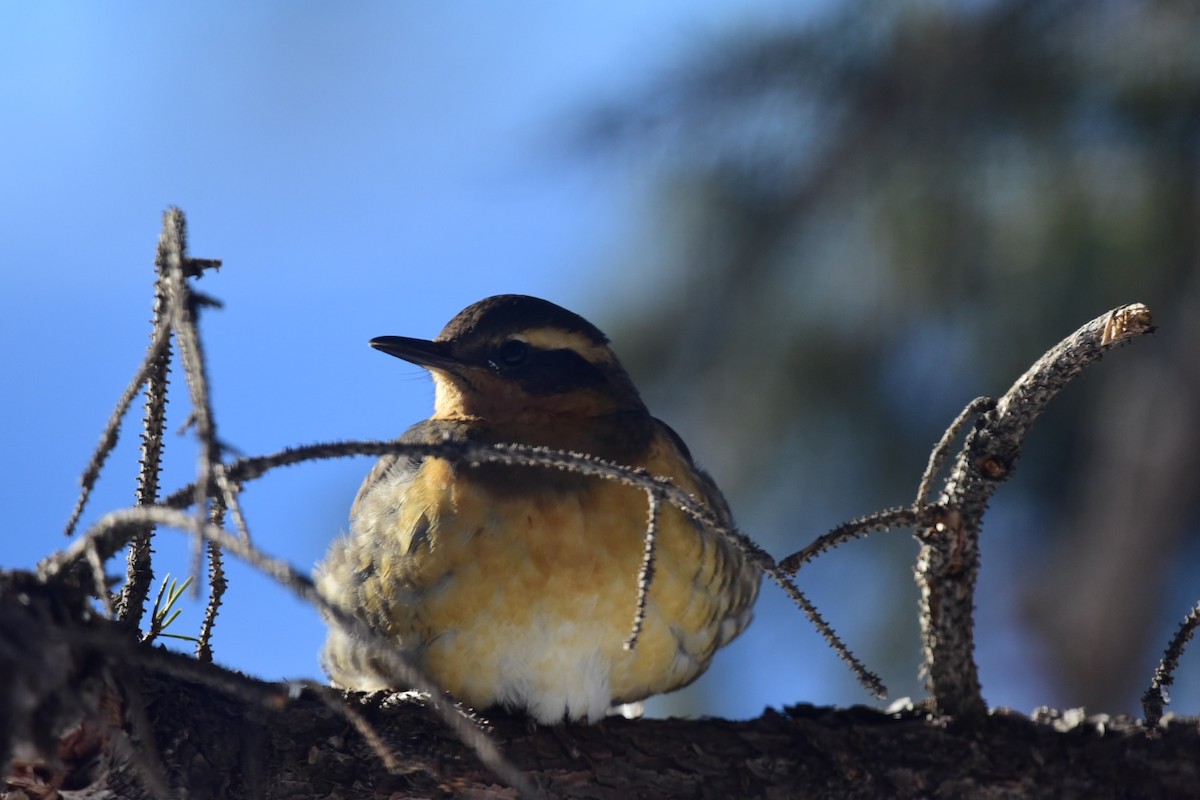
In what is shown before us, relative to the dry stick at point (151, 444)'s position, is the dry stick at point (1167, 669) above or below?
below

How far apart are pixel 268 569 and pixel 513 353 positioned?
246cm

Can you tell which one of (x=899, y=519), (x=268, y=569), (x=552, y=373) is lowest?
(x=268, y=569)

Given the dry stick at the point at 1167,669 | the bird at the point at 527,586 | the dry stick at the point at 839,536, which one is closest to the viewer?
the dry stick at the point at 839,536

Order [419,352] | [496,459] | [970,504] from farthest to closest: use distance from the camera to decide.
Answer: [419,352]
[970,504]
[496,459]

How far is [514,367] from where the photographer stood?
4312 mm

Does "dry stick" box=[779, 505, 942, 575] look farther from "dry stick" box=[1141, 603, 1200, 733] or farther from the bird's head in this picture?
the bird's head

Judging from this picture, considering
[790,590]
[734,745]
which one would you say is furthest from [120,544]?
[734,745]

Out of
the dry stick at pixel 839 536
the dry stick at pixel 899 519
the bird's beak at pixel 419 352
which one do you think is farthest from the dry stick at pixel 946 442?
the bird's beak at pixel 419 352

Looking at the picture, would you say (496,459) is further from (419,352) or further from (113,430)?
(419,352)

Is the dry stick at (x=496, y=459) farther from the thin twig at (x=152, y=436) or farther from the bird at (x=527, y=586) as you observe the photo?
the bird at (x=527, y=586)

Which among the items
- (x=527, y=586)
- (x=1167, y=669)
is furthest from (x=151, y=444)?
(x=1167, y=669)

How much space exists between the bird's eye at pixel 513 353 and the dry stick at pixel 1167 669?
6.84ft

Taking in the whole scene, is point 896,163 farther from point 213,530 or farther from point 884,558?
point 213,530

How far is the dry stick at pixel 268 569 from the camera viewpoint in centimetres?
191
